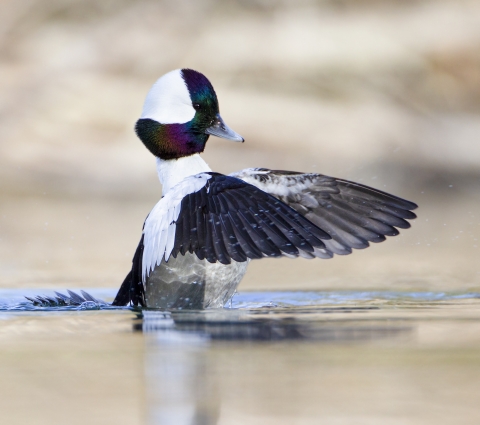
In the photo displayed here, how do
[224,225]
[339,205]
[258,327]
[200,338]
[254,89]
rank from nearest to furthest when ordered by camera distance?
[200,338]
[258,327]
[224,225]
[339,205]
[254,89]

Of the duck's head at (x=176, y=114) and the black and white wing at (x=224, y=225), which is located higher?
the duck's head at (x=176, y=114)

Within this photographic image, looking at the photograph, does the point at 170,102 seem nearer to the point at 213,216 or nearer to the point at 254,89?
the point at 213,216

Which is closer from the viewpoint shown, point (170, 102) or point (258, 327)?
point (258, 327)

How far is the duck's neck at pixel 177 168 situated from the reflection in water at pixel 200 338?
108 cm

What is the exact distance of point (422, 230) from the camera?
405 inches

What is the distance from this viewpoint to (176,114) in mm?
6793

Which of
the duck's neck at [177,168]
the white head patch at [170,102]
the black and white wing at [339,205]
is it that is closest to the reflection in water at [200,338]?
the black and white wing at [339,205]

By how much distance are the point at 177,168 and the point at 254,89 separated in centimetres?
985

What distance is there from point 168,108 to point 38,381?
10.4 feet

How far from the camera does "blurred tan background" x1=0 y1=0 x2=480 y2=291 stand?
15.1m

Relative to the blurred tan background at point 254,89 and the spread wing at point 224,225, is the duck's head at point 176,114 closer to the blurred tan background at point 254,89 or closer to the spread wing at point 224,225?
the spread wing at point 224,225

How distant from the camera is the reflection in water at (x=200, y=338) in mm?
3470

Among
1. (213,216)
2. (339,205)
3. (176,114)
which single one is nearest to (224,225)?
(213,216)

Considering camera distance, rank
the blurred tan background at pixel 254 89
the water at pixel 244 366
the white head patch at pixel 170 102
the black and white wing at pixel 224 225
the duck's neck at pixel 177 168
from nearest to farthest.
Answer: the water at pixel 244 366 → the black and white wing at pixel 224 225 → the duck's neck at pixel 177 168 → the white head patch at pixel 170 102 → the blurred tan background at pixel 254 89
